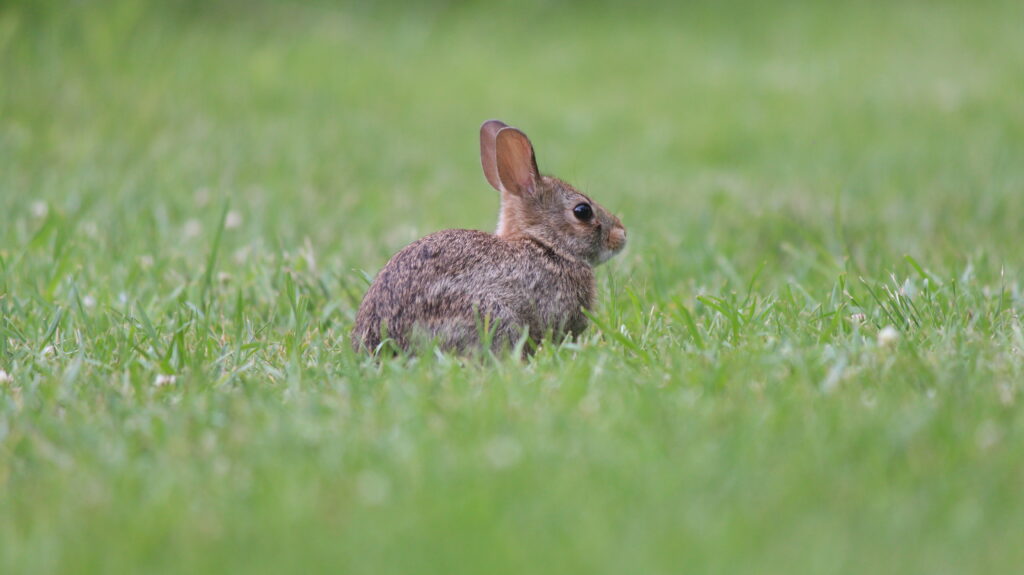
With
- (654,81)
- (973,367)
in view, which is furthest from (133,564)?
(654,81)

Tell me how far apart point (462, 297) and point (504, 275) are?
9.4 inches

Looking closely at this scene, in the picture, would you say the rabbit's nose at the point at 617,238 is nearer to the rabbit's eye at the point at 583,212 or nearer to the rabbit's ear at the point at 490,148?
the rabbit's eye at the point at 583,212

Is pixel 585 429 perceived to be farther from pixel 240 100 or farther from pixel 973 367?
pixel 240 100

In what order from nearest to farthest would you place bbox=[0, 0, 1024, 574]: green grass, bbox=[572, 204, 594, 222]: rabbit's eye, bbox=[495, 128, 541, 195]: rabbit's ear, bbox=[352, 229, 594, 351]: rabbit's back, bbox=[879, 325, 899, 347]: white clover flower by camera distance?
bbox=[0, 0, 1024, 574]: green grass < bbox=[879, 325, 899, 347]: white clover flower < bbox=[352, 229, 594, 351]: rabbit's back < bbox=[495, 128, 541, 195]: rabbit's ear < bbox=[572, 204, 594, 222]: rabbit's eye

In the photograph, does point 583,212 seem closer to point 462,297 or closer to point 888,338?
point 462,297

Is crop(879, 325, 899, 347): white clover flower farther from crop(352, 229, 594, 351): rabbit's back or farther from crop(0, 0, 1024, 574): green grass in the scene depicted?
crop(352, 229, 594, 351): rabbit's back

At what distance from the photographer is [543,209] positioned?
16.8 feet

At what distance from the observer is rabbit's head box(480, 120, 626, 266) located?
505cm

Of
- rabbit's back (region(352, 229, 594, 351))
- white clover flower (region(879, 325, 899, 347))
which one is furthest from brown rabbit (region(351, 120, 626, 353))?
→ white clover flower (region(879, 325, 899, 347))

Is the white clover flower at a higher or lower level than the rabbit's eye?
higher

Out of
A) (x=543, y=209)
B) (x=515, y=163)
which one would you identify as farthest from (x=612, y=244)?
(x=515, y=163)

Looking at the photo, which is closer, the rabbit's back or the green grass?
the green grass

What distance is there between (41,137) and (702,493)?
7.18 m

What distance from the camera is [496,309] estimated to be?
4.36 meters
